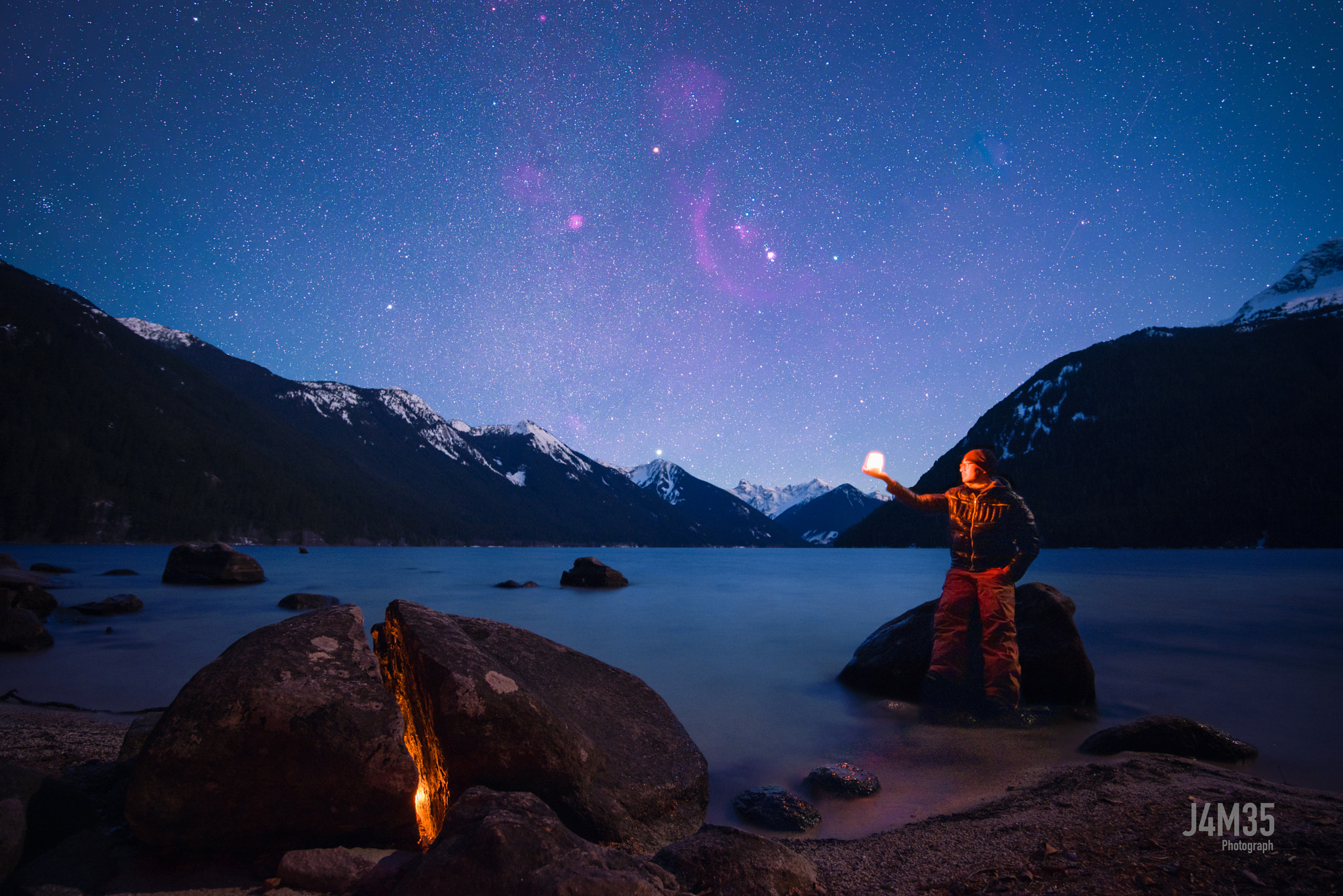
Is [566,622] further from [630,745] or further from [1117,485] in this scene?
[1117,485]

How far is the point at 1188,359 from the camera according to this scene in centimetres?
15200

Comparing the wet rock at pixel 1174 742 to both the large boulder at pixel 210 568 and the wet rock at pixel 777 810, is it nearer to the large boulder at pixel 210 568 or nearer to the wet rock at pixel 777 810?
the wet rock at pixel 777 810

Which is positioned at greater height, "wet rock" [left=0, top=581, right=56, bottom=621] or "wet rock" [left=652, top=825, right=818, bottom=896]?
"wet rock" [left=652, top=825, right=818, bottom=896]

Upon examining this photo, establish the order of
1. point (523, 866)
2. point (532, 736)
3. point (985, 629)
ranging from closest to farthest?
1. point (523, 866)
2. point (532, 736)
3. point (985, 629)

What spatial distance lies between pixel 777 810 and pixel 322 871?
13.9 feet

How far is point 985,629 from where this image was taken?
8.19 metres

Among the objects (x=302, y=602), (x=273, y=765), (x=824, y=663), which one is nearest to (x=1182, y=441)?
(x=824, y=663)

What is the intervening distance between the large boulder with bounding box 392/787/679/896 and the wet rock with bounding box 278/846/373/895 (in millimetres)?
834

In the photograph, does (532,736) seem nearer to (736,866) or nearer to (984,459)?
(736,866)

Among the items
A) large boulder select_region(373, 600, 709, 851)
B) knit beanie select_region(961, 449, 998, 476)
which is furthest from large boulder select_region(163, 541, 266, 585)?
knit beanie select_region(961, 449, 998, 476)

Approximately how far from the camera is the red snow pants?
7.99m

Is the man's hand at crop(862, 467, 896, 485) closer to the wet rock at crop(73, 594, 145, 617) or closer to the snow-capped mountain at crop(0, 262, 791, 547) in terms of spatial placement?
the wet rock at crop(73, 594, 145, 617)

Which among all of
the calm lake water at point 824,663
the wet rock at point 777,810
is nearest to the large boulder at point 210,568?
the calm lake water at point 824,663

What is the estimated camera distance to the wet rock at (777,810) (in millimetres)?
5734
